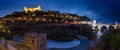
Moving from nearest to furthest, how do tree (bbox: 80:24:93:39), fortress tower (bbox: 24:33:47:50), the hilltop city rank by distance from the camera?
fortress tower (bbox: 24:33:47:50)
the hilltop city
tree (bbox: 80:24:93:39)

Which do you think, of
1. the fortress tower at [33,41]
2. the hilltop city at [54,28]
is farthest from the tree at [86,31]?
the fortress tower at [33,41]

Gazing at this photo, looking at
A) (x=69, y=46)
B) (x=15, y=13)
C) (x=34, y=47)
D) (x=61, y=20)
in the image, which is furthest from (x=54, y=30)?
(x=34, y=47)

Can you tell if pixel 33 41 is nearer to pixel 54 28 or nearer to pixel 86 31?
pixel 54 28

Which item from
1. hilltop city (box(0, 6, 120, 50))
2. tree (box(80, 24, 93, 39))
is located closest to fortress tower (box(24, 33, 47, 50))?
hilltop city (box(0, 6, 120, 50))

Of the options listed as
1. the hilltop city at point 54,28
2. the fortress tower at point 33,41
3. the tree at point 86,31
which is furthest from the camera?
the tree at point 86,31

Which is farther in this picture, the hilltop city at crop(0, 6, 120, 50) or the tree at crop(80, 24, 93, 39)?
the tree at crop(80, 24, 93, 39)

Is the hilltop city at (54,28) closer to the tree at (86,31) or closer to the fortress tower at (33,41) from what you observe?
the tree at (86,31)

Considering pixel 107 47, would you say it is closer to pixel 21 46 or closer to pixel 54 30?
pixel 21 46

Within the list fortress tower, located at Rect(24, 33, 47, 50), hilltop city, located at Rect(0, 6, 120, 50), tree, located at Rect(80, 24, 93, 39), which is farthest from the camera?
tree, located at Rect(80, 24, 93, 39)

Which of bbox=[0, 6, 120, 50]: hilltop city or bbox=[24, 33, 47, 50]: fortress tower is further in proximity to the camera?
bbox=[0, 6, 120, 50]: hilltop city

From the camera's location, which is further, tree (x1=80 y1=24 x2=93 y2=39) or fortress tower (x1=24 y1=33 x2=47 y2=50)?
tree (x1=80 y1=24 x2=93 y2=39)

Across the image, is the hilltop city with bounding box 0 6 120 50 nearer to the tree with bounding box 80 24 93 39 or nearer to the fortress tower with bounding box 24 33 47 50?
the tree with bounding box 80 24 93 39

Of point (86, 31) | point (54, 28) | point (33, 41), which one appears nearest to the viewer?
point (33, 41)

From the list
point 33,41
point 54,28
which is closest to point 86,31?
point 54,28
